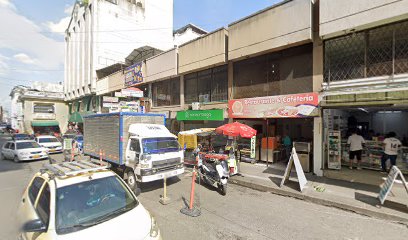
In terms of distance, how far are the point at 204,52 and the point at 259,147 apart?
737 centimetres

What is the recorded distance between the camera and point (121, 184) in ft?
13.2

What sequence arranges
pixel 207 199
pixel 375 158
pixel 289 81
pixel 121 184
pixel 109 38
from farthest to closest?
pixel 109 38 < pixel 289 81 < pixel 375 158 < pixel 207 199 < pixel 121 184

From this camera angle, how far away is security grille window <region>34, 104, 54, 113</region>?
36172 millimetres

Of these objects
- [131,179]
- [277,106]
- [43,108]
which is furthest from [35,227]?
[43,108]

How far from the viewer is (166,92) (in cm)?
1777

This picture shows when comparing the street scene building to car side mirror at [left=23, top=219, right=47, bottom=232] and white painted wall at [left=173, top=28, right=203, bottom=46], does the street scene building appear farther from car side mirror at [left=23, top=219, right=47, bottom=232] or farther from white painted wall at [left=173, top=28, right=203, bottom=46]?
white painted wall at [left=173, top=28, right=203, bottom=46]

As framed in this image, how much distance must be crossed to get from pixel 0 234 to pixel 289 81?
38.5 feet

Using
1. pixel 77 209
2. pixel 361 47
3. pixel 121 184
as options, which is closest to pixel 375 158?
pixel 361 47

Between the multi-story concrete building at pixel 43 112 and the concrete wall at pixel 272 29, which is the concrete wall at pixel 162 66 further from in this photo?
the multi-story concrete building at pixel 43 112

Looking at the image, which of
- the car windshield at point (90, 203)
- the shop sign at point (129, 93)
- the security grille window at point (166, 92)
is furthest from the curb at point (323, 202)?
the shop sign at point (129, 93)

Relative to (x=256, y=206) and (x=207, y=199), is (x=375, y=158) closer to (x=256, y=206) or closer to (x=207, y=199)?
(x=256, y=206)

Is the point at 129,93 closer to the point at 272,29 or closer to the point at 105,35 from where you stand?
the point at 272,29

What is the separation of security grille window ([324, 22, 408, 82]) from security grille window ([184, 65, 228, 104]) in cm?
613

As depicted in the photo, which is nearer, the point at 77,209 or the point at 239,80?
the point at 77,209
